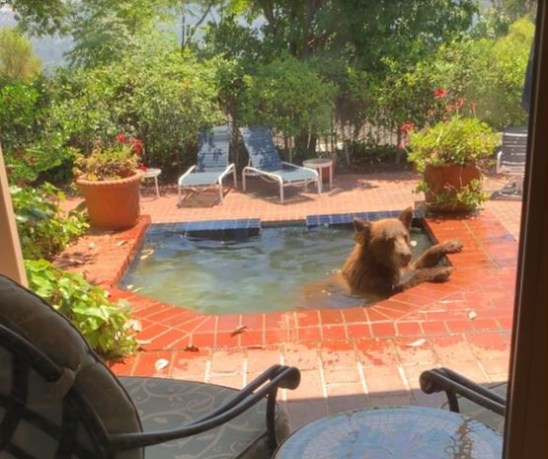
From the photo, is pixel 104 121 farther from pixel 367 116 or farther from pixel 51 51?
pixel 367 116

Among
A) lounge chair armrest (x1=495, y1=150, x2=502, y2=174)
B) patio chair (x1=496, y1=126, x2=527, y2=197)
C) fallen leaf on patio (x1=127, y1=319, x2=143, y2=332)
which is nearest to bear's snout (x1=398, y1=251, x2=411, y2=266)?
patio chair (x1=496, y1=126, x2=527, y2=197)

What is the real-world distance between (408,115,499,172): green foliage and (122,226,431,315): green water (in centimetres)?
58

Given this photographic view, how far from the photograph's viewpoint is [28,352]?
0.91 m

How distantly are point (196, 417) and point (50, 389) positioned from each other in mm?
582

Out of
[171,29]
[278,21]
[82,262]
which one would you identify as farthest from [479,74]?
[82,262]

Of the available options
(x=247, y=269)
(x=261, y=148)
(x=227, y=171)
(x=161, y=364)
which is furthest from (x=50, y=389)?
(x=261, y=148)

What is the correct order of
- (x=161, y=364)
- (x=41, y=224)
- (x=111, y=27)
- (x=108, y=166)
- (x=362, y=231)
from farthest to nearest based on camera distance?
(x=111, y=27) → (x=108, y=166) → (x=41, y=224) → (x=362, y=231) → (x=161, y=364)

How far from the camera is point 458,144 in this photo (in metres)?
4.66

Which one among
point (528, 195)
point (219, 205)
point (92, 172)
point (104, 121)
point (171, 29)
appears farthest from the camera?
point (171, 29)

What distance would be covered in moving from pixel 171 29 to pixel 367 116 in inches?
106

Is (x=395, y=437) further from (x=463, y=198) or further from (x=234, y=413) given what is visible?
(x=463, y=198)

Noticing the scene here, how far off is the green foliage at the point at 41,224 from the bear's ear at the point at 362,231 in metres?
1.87

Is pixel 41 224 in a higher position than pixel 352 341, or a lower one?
higher

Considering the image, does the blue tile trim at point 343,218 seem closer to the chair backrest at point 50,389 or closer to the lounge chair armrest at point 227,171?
the lounge chair armrest at point 227,171
